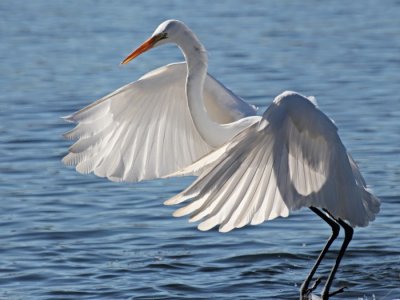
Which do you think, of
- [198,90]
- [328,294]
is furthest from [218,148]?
[328,294]

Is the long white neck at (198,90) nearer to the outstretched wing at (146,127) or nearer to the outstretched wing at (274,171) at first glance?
the outstretched wing at (146,127)

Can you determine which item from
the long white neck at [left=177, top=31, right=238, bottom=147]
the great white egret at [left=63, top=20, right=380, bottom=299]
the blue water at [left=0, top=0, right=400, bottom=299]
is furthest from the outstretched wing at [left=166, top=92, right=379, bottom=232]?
the blue water at [left=0, top=0, right=400, bottom=299]

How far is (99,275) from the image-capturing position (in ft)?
28.5

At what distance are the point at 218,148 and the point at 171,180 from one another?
4.56m

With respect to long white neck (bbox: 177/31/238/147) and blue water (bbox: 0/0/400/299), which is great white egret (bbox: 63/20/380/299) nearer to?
long white neck (bbox: 177/31/238/147)

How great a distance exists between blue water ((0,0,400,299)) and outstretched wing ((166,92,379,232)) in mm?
1660

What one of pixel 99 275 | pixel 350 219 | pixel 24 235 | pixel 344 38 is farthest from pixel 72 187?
pixel 344 38

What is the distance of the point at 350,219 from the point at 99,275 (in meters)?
2.37

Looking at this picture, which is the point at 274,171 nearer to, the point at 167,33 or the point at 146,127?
the point at 167,33

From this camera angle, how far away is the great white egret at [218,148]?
21.0 ft

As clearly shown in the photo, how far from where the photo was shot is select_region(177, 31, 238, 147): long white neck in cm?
741

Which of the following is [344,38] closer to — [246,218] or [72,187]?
[72,187]

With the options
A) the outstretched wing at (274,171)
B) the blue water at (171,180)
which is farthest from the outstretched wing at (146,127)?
the outstretched wing at (274,171)

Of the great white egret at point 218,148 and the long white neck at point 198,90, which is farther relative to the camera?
the long white neck at point 198,90
